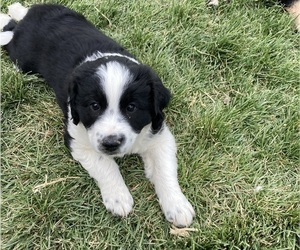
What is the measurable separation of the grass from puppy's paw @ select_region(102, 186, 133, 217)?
6cm

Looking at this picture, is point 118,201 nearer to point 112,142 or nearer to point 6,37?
point 112,142

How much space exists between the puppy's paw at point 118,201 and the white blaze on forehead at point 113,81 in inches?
29.1

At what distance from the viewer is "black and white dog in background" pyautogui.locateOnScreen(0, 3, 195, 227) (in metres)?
3.32

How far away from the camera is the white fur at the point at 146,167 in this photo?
365cm

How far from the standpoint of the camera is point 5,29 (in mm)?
4828

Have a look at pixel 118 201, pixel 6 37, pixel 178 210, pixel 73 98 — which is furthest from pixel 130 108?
pixel 6 37

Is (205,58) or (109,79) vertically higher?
(109,79)

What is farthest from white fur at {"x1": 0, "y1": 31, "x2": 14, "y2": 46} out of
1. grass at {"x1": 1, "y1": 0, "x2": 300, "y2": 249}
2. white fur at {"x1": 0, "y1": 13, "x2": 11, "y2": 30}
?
white fur at {"x1": 0, "y1": 13, "x2": 11, "y2": 30}

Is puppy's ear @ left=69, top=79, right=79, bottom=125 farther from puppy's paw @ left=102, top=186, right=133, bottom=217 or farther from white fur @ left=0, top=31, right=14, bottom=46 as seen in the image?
white fur @ left=0, top=31, right=14, bottom=46

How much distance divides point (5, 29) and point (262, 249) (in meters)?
3.19

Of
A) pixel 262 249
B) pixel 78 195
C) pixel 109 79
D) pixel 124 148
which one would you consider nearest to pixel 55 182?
pixel 78 195

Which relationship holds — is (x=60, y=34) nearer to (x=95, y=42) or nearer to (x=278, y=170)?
(x=95, y=42)

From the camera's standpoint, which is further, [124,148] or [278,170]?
[278,170]

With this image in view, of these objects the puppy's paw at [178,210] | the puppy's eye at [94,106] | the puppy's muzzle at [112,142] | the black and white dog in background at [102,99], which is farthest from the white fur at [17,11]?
the puppy's paw at [178,210]
